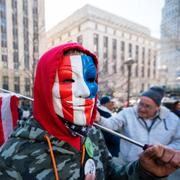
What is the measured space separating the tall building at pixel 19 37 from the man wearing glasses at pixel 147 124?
1.70 meters

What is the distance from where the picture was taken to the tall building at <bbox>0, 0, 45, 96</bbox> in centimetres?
265

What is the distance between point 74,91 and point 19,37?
3.07m

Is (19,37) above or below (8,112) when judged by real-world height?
above

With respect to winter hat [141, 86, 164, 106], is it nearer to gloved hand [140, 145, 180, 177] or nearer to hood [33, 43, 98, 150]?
gloved hand [140, 145, 180, 177]

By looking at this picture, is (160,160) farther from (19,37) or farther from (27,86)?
(27,86)

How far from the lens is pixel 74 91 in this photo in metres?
0.95

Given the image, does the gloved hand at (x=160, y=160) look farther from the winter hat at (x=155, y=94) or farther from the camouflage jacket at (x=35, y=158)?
the winter hat at (x=155, y=94)

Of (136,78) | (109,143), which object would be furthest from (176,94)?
(136,78)

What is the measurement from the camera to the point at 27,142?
911 mm

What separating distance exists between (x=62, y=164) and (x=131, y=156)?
1.17 m

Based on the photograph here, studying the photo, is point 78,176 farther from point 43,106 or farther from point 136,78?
point 136,78

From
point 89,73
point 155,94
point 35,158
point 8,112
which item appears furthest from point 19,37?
point 35,158

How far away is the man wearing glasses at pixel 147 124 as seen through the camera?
1910 mm

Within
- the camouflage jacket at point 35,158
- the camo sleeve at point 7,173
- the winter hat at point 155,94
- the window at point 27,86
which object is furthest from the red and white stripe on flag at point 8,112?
the window at point 27,86
